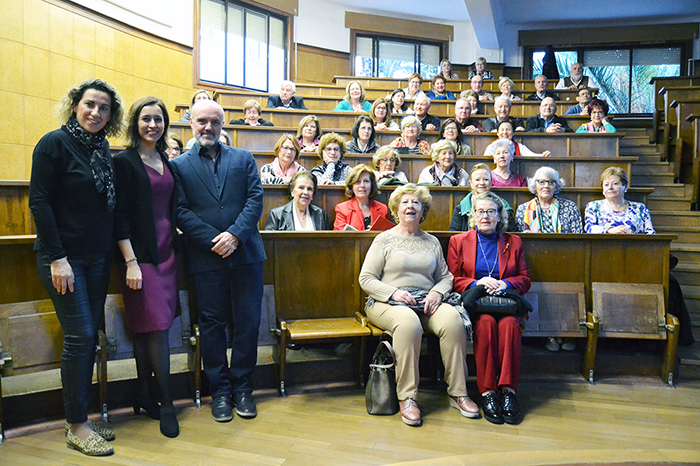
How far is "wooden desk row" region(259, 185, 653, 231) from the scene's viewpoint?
273 centimetres

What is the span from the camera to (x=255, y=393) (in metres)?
2.02

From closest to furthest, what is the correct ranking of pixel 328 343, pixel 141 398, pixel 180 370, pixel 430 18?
pixel 141 398, pixel 180 370, pixel 328 343, pixel 430 18

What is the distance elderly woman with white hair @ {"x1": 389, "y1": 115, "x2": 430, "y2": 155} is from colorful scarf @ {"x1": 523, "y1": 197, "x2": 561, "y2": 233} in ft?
3.60

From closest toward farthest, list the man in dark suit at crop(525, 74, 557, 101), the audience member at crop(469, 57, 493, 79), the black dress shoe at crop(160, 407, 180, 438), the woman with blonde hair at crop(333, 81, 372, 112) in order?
the black dress shoe at crop(160, 407, 180, 438)
the woman with blonde hair at crop(333, 81, 372, 112)
the man in dark suit at crop(525, 74, 557, 101)
the audience member at crop(469, 57, 493, 79)

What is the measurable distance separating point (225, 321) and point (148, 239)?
15.3 inches

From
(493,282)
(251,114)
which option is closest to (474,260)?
(493,282)

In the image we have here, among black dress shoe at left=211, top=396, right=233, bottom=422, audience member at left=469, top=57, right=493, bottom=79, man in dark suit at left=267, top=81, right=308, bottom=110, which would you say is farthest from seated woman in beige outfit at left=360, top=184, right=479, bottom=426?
audience member at left=469, top=57, right=493, bottom=79

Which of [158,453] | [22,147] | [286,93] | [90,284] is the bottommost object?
[158,453]

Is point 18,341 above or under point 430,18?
under

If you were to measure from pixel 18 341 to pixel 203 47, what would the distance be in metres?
5.33

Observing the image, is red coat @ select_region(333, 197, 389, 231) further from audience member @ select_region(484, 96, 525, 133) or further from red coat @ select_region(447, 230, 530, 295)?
audience member @ select_region(484, 96, 525, 133)

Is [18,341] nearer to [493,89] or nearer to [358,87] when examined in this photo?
[358,87]

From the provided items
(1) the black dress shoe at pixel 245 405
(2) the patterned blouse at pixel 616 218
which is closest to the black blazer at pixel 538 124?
(2) the patterned blouse at pixel 616 218

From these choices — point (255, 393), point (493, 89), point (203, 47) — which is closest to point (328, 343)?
point (255, 393)
